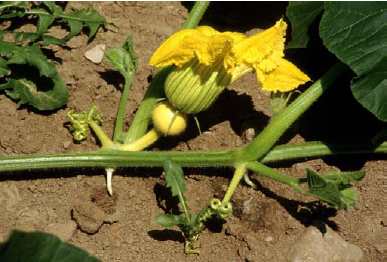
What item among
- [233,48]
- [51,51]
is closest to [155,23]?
[51,51]

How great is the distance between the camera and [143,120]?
10.7 feet

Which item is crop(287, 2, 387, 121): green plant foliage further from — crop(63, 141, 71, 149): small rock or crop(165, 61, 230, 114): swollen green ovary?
crop(63, 141, 71, 149): small rock

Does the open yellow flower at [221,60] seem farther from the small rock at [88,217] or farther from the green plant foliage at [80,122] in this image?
the small rock at [88,217]

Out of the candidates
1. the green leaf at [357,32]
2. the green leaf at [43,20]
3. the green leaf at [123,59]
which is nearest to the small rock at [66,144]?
the green leaf at [123,59]

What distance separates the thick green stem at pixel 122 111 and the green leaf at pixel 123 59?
0.03 metres

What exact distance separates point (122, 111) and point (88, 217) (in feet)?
1.65

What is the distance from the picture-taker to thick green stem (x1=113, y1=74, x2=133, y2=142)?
3205 millimetres

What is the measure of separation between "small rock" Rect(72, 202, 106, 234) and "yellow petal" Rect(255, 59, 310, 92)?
915mm

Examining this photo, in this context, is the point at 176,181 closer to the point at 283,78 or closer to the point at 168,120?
the point at 168,120

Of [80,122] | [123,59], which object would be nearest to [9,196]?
[80,122]

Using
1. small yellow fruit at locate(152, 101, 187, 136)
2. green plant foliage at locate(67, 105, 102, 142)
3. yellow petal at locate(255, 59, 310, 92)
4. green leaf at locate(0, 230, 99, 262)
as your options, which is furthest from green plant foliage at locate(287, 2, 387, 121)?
green leaf at locate(0, 230, 99, 262)

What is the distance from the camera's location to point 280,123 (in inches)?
120

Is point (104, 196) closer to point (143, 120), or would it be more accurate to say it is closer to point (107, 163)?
point (107, 163)

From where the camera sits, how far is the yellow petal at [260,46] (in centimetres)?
291
